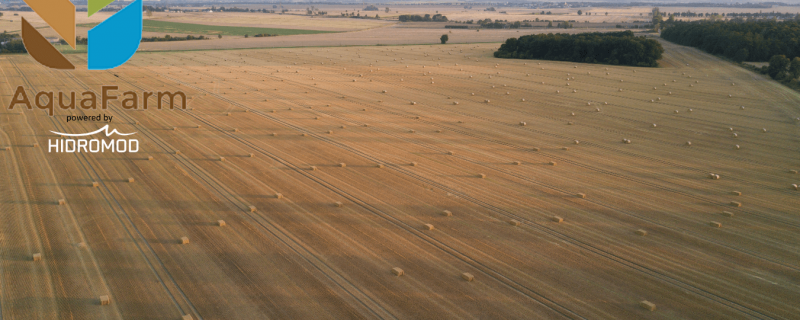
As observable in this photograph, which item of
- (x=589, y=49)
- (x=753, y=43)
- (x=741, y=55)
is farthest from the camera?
(x=753, y=43)

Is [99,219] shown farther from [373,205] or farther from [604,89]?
[604,89]

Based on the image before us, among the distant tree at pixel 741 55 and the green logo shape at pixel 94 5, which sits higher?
the distant tree at pixel 741 55

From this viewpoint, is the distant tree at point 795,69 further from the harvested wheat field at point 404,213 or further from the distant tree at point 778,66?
the harvested wheat field at point 404,213

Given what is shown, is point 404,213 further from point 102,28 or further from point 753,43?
point 753,43

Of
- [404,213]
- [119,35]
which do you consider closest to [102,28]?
[119,35]

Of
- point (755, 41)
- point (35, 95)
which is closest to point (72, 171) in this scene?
point (35, 95)

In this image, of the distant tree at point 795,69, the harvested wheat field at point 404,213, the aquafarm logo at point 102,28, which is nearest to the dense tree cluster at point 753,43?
the distant tree at point 795,69

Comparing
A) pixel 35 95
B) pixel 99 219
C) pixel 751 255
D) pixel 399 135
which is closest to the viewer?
pixel 751 255
